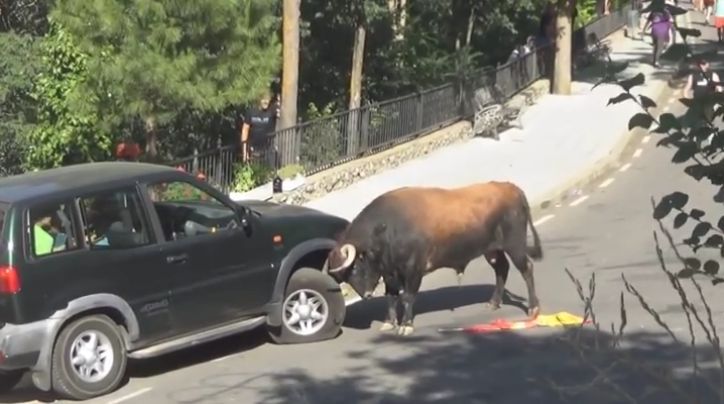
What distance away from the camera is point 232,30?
1808 cm

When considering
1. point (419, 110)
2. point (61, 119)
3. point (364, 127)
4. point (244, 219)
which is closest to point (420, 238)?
point (244, 219)

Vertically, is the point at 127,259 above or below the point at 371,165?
below

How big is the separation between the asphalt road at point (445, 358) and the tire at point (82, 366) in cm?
13

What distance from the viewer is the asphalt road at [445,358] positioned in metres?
10.7

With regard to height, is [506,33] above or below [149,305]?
above

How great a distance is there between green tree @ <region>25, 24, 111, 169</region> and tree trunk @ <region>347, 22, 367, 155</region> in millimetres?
4499

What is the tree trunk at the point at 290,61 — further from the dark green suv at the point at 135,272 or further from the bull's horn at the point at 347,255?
the bull's horn at the point at 347,255

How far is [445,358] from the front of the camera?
11.9 meters

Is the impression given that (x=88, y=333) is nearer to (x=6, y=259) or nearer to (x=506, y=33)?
(x=6, y=259)

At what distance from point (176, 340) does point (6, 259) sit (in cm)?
176

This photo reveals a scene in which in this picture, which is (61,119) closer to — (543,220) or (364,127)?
(364,127)

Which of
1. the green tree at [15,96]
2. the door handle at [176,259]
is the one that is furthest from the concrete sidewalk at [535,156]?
the door handle at [176,259]

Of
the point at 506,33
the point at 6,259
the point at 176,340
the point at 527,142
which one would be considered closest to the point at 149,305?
the point at 176,340

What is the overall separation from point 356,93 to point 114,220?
13.5m
